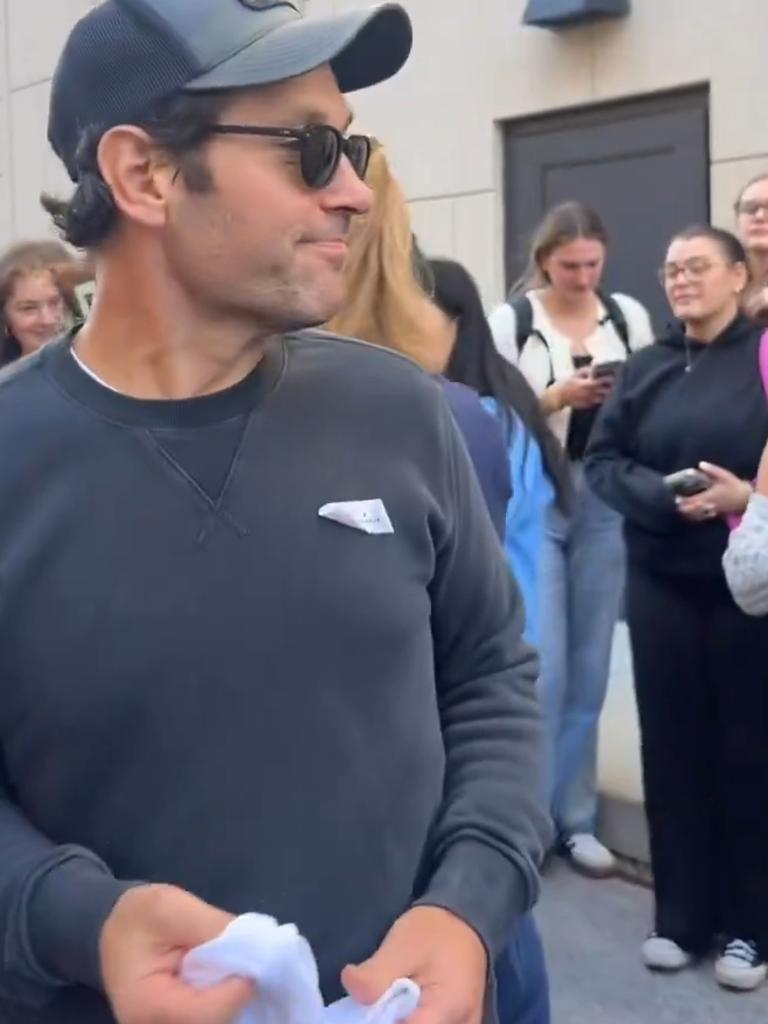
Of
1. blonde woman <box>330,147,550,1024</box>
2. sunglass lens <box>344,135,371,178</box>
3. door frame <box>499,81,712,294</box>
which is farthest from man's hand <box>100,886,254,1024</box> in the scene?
door frame <box>499,81,712,294</box>

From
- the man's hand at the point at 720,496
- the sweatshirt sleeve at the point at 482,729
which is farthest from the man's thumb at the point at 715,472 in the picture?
the sweatshirt sleeve at the point at 482,729

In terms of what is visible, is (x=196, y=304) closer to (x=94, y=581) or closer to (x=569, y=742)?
(x=94, y=581)

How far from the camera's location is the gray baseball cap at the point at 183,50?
1.61 metres

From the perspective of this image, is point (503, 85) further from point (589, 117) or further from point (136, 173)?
point (136, 173)

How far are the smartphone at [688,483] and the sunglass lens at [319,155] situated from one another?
271 centimetres

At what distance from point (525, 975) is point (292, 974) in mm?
1091

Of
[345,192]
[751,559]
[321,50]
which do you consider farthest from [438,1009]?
[751,559]

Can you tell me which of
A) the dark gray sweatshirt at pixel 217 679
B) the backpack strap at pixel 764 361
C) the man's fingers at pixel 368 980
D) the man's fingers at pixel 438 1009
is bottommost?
the backpack strap at pixel 764 361

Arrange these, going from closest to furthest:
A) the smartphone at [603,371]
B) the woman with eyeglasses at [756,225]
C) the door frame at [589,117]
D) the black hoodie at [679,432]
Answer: the black hoodie at [679,432] < the woman with eyeglasses at [756,225] < the smartphone at [603,371] < the door frame at [589,117]

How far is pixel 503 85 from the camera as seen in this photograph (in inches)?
331

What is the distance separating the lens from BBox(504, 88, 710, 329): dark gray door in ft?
25.3

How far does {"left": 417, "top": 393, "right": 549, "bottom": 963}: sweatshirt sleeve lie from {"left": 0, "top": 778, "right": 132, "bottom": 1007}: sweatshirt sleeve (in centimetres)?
33

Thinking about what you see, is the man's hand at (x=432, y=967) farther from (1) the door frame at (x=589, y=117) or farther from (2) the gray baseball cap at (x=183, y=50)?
(1) the door frame at (x=589, y=117)

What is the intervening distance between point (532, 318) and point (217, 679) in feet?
13.8
